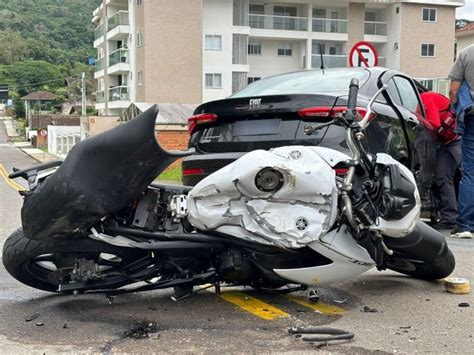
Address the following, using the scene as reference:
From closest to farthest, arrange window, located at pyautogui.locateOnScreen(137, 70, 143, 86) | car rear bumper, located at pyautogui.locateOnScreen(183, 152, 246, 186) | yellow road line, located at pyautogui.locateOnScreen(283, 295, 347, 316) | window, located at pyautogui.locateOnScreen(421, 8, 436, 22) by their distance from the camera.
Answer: yellow road line, located at pyautogui.locateOnScreen(283, 295, 347, 316)
car rear bumper, located at pyautogui.locateOnScreen(183, 152, 246, 186)
window, located at pyautogui.locateOnScreen(137, 70, 143, 86)
window, located at pyautogui.locateOnScreen(421, 8, 436, 22)

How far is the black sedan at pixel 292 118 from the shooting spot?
4.78m

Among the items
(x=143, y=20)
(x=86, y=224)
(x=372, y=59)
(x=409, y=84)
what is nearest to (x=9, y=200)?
(x=372, y=59)

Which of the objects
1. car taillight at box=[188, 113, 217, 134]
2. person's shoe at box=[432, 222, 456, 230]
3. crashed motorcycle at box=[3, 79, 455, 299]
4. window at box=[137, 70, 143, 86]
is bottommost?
person's shoe at box=[432, 222, 456, 230]

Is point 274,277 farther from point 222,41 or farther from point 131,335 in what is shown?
point 222,41

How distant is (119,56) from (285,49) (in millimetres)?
13211

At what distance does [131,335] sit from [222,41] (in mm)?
44585

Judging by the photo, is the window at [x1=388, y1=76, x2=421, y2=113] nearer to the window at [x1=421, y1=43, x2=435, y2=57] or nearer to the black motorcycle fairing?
the black motorcycle fairing

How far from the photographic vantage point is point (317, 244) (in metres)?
3.73

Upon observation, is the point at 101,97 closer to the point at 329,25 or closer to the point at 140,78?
the point at 140,78

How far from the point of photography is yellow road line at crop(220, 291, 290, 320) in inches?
163

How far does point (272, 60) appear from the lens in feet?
163

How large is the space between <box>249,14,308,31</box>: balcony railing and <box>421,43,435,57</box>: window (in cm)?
1002

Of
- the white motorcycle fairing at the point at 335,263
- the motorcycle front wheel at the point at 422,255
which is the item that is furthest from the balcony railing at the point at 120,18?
the white motorcycle fairing at the point at 335,263

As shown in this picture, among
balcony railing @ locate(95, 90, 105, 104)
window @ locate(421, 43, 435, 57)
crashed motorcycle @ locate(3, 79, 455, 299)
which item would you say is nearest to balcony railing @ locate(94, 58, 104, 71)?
balcony railing @ locate(95, 90, 105, 104)
